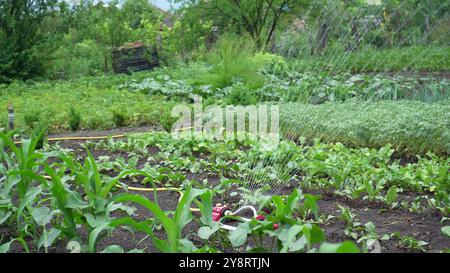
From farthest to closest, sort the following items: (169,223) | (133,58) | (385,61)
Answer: (385,61), (133,58), (169,223)

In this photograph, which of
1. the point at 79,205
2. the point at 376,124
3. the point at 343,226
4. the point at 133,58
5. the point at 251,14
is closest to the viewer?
the point at 79,205

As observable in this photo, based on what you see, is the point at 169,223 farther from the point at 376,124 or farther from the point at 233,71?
the point at 233,71

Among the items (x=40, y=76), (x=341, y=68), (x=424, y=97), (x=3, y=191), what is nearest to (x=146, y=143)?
(x=3, y=191)

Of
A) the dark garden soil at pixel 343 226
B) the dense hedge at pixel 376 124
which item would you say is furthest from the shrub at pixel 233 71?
the dark garden soil at pixel 343 226

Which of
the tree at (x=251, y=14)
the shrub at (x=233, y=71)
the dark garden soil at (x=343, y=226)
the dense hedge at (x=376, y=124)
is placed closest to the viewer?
the dark garden soil at (x=343, y=226)

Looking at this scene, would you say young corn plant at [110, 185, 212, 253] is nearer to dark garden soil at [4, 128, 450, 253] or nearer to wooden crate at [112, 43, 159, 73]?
dark garden soil at [4, 128, 450, 253]

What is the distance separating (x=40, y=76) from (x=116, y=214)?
984cm

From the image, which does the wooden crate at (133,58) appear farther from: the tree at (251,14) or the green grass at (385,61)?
the green grass at (385,61)

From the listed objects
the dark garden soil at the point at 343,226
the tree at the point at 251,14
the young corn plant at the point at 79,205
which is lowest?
the dark garden soil at the point at 343,226

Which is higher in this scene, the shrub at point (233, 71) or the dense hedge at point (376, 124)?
the shrub at point (233, 71)

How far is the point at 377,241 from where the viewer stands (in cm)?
308

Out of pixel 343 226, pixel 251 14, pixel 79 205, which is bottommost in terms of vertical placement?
pixel 343 226

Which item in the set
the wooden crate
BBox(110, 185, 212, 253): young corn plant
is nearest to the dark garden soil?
BBox(110, 185, 212, 253): young corn plant

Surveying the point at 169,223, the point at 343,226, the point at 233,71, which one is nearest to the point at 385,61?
the point at 233,71
